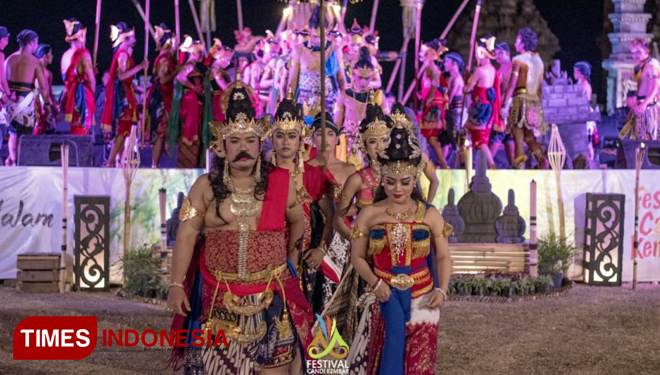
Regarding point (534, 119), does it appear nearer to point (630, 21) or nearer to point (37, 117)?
point (37, 117)

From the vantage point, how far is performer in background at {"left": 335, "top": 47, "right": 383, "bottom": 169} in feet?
33.8

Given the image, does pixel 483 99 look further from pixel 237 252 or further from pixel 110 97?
pixel 237 252

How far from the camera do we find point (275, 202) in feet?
15.7

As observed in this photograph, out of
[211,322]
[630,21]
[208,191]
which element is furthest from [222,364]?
[630,21]

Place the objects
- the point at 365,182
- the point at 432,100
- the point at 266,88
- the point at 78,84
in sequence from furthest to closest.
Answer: the point at 432,100
the point at 266,88
the point at 78,84
the point at 365,182

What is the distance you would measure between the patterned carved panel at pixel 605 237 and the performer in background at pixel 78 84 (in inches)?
244

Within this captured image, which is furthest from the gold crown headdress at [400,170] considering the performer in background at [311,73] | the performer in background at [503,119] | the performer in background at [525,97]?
the performer in background at [503,119]

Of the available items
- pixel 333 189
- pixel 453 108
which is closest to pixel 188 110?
pixel 453 108

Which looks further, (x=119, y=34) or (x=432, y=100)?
(x=432, y=100)

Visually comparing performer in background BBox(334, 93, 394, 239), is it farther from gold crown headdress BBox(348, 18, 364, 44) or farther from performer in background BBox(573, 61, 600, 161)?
performer in background BBox(573, 61, 600, 161)

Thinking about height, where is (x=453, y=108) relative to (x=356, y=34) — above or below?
below

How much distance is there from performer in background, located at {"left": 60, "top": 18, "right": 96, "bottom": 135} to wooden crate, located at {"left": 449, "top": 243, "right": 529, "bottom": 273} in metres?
5.36

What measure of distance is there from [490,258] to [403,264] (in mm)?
5213

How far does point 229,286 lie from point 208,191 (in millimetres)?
434
